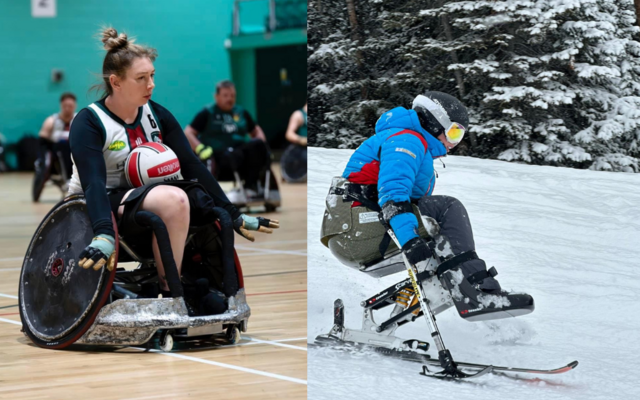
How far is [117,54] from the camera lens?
16.7ft

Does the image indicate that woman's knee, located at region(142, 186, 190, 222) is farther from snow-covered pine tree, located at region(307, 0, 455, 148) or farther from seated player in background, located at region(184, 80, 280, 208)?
seated player in background, located at region(184, 80, 280, 208)

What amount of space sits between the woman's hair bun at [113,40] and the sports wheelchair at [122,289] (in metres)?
0.76

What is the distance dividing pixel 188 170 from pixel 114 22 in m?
22.0

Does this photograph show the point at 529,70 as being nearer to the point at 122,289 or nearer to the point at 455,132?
the point at 455,132

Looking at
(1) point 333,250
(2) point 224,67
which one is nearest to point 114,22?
(2) point 224,67

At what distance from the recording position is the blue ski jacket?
3.45m

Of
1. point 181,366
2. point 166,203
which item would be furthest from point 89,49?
point 181,366

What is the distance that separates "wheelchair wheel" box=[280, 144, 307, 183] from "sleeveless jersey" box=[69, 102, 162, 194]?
13507 mm

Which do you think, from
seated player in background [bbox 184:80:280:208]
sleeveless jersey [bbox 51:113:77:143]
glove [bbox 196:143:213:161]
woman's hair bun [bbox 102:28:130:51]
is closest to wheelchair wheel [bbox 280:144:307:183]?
sleeveless jersey [bbox 51:113:77:143]

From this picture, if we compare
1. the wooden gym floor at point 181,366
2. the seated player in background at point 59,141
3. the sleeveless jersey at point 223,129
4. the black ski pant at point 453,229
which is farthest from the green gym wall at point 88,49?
the black ski pant at point 453,229

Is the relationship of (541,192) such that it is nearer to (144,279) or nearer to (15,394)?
(15,394)

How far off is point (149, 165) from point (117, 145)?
0.19 metres

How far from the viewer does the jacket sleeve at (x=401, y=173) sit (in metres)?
3.45

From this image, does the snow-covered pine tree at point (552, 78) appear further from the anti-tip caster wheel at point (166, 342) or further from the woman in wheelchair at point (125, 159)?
the anti-tip caster wheel at point (166, 342)
